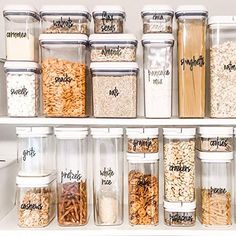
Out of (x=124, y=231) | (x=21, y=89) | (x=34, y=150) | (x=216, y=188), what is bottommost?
(x=124, y=231)

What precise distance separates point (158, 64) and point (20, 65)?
1.37 ft

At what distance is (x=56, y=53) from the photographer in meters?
1.34

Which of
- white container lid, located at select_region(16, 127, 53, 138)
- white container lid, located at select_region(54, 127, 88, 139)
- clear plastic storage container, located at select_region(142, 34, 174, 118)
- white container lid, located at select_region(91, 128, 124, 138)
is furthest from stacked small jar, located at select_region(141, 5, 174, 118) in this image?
white container lid, located at select_region(16, 127, 53, 138)

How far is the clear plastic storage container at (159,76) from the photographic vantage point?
1306 mm

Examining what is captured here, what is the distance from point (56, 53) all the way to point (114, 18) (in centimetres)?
21

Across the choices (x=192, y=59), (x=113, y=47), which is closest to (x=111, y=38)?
(x=113, y=47)

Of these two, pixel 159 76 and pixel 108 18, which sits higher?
pixel 108 18

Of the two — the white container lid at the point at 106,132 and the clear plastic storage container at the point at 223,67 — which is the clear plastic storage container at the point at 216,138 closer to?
the clear plastic storage container at the point at 223,67

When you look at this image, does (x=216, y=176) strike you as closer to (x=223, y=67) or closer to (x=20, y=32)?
(x=223, y=67)

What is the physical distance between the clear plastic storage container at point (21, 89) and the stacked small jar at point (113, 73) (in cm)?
19

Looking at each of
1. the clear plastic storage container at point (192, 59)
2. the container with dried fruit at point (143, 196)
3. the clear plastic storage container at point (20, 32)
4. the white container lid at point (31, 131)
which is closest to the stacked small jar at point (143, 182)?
the container with dried fruit at point (143, 196)

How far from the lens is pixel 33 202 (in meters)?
1.33

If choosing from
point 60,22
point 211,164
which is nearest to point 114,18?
point 60,22

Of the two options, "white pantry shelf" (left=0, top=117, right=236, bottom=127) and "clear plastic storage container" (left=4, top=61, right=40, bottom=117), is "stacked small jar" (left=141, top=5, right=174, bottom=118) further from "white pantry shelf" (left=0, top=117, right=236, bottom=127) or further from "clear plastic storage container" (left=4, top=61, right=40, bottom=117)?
"clear plastic storage container" (left=4, top=61, right=40, bottom=117)
